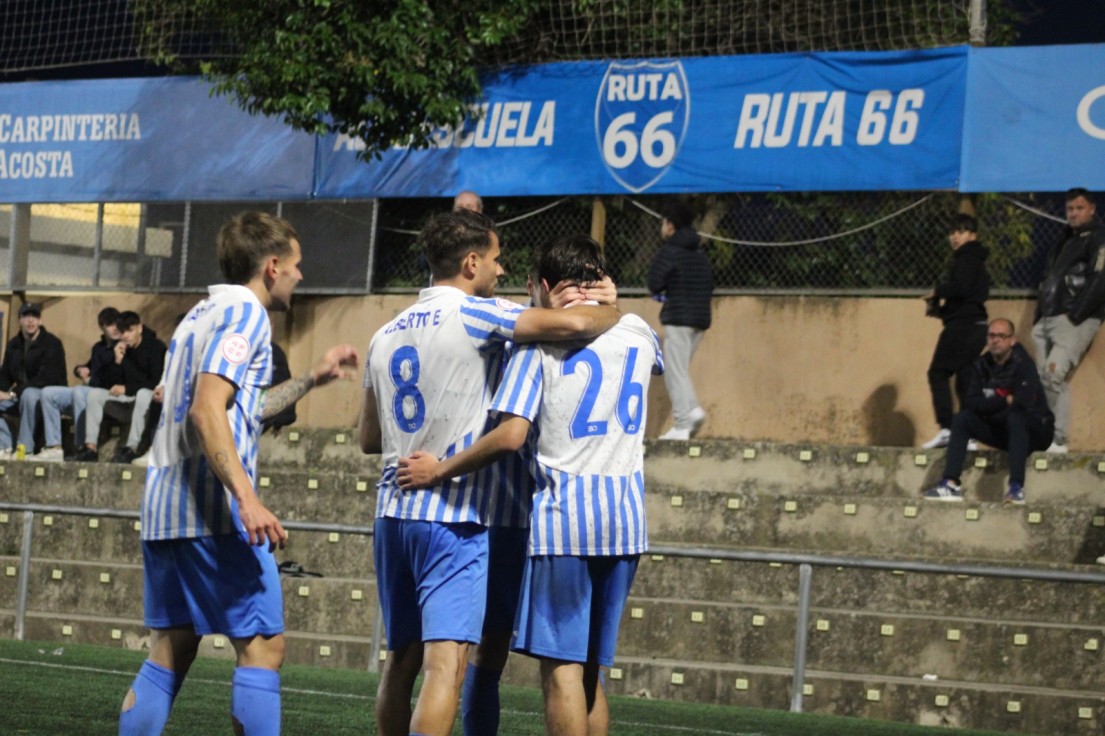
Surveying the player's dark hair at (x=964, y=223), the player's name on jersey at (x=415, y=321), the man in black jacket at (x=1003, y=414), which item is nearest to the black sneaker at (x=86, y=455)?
the man in black jacket at (x=1003, y=414)

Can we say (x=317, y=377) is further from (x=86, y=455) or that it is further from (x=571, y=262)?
(x=86, y=455)

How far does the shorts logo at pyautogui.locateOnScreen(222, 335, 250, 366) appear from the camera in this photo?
17.1ft

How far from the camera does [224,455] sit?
5098mm

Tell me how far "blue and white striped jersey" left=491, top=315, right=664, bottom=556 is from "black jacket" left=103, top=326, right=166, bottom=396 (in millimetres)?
10319

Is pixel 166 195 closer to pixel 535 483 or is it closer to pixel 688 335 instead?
pixel 688 335

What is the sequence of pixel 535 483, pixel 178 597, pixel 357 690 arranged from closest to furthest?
pixel 178 597
pixel 535 483
pixel 357 690

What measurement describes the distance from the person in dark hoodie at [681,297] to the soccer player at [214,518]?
8101 mm

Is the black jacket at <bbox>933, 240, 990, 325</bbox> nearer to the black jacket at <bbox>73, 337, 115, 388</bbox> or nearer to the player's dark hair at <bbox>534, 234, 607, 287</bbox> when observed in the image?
the player's dark hair at <bbox>534, 234, 607, 287</bbox>

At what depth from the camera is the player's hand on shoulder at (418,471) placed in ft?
18.0

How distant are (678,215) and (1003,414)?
3.13 meters

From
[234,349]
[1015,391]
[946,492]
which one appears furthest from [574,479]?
[1015,391]

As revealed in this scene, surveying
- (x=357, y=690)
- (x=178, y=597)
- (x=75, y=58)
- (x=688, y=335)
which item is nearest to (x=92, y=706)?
(x=357, y=690)

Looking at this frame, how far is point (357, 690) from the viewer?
32.1 feet

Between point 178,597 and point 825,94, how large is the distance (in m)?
9.97
